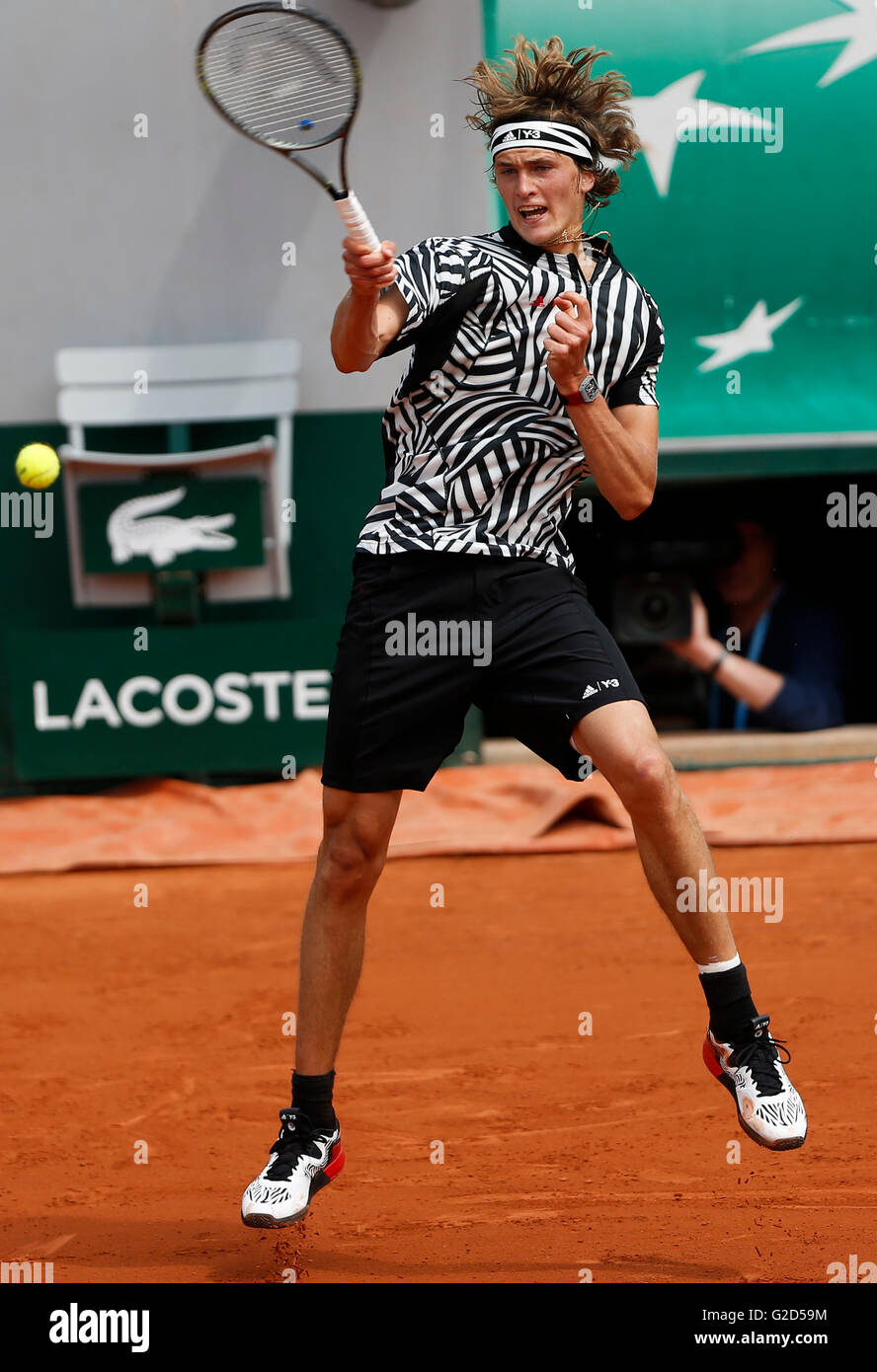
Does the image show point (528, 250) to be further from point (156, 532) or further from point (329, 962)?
point (156, 532)

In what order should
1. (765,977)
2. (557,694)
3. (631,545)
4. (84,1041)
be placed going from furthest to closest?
1. (631,545)
2. (765,977)
3. (84,1041)
4. (557,694)

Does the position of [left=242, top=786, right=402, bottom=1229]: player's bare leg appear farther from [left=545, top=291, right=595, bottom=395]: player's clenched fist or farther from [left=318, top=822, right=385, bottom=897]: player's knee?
[left=545, top=291, right=595, bottom=395]: player's clenched fist

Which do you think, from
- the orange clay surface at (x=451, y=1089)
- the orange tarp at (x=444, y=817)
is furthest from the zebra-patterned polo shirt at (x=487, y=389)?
the orange tarp at (x=444, y=817)

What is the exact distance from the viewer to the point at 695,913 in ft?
9.29

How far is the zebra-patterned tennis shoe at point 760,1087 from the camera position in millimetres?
2746

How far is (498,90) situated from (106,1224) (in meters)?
2.47

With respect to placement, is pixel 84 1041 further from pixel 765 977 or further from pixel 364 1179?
pixel 765 977

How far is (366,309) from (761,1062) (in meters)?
1.55

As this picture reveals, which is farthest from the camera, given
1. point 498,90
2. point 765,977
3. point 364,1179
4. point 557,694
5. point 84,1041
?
point 765,977

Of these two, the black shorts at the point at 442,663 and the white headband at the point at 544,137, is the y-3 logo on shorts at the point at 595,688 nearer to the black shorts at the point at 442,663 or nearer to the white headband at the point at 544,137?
the black shorts at the point at 442,663

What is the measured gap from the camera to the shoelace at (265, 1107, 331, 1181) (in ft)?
9.45

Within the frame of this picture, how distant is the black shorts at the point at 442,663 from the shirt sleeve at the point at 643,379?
0.39 metres

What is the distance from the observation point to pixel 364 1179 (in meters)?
3.39

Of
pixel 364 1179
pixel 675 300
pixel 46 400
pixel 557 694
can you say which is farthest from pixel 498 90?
pixel 46 400
